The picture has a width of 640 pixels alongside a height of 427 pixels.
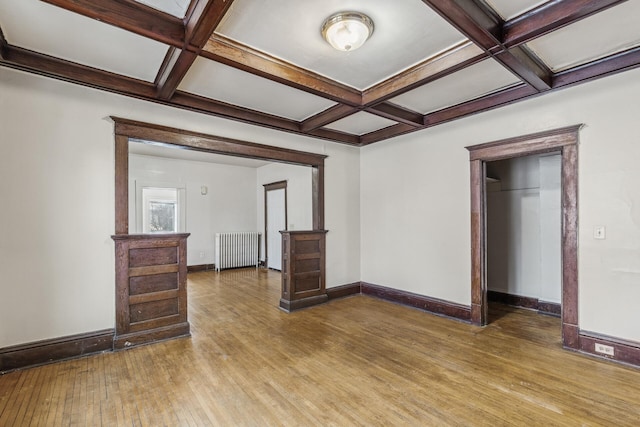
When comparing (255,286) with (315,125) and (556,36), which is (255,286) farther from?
(556,36)

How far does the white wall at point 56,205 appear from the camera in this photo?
2645 mm

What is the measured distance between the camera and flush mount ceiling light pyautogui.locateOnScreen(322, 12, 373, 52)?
6.81 feet

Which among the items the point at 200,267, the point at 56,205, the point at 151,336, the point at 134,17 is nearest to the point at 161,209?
the point at 200,267

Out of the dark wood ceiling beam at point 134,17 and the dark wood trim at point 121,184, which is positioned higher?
the dark wood ceiling beam at point 134,17

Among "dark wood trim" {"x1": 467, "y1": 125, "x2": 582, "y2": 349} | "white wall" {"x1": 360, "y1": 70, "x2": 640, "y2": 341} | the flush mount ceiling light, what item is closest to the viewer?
the flush mount ceiling light

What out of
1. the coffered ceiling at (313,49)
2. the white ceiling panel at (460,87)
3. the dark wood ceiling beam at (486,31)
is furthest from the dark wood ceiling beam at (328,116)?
the dark wood ceiling beam at (486,31)

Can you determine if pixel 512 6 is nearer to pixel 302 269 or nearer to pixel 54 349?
pixel 302 269

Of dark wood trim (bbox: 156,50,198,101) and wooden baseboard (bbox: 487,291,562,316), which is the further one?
wooden baseboard (bbox: 487,291,562,316)

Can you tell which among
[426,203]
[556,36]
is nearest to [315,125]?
[426,203]

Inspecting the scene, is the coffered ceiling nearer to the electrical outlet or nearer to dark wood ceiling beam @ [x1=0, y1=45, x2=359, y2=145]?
dark wood ceiling beam @ [x1=0, y1=45, x2=359, y2=145]

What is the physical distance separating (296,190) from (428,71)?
14.4 ft

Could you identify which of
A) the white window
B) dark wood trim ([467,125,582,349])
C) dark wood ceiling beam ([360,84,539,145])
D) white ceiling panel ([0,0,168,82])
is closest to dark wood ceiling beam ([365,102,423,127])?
dark wood ceiling beam ([360,84,539,145])

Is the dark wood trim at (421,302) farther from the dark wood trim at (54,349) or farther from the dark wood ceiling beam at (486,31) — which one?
the dark wood trim at (54,349)

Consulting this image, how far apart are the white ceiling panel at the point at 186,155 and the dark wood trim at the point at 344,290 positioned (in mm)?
3067
